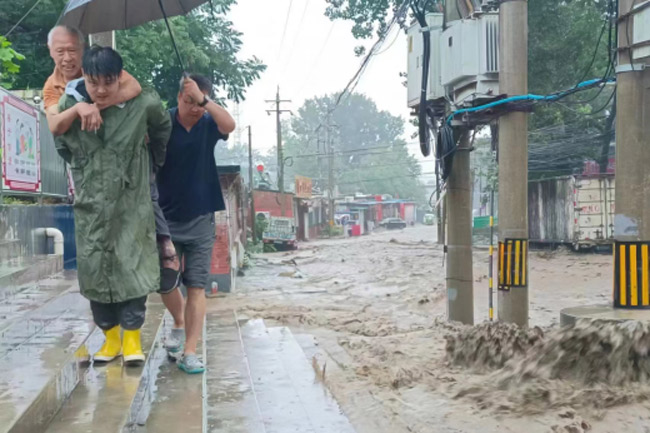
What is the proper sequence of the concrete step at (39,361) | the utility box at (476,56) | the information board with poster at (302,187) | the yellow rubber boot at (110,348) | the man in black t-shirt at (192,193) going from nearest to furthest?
the concrete step at (39,361)
the yellow rubber boot at (110,348)
the man in black t-shirt at (192,193)
the utility box at (476,56)
the information board with poster at (302,187)

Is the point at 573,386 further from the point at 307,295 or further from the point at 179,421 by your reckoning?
the point at 307,295

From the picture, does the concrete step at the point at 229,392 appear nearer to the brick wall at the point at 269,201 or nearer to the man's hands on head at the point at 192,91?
the man's hands on head at the point at 192,91

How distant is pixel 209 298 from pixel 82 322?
28.8 feet

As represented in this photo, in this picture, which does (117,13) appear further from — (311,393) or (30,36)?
(30,36)

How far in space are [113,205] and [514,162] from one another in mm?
5569

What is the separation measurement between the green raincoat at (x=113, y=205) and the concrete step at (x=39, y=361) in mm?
436

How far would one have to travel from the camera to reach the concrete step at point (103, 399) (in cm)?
297

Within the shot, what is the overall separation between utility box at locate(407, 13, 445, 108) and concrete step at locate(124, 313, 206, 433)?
626cm

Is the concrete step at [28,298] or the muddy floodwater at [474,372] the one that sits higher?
the concrete step at [28,298]

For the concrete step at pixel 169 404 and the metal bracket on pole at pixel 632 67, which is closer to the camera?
the concrete step at pixel 169 404

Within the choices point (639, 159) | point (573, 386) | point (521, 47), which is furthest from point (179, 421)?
point (521, 47)

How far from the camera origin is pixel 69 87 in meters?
3.45

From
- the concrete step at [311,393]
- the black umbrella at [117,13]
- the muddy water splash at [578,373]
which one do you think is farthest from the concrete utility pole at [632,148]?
the black umbrella at [117,13]

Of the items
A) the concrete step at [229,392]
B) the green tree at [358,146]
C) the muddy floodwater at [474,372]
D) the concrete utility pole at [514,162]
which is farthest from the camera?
the green tree at [358,146]
